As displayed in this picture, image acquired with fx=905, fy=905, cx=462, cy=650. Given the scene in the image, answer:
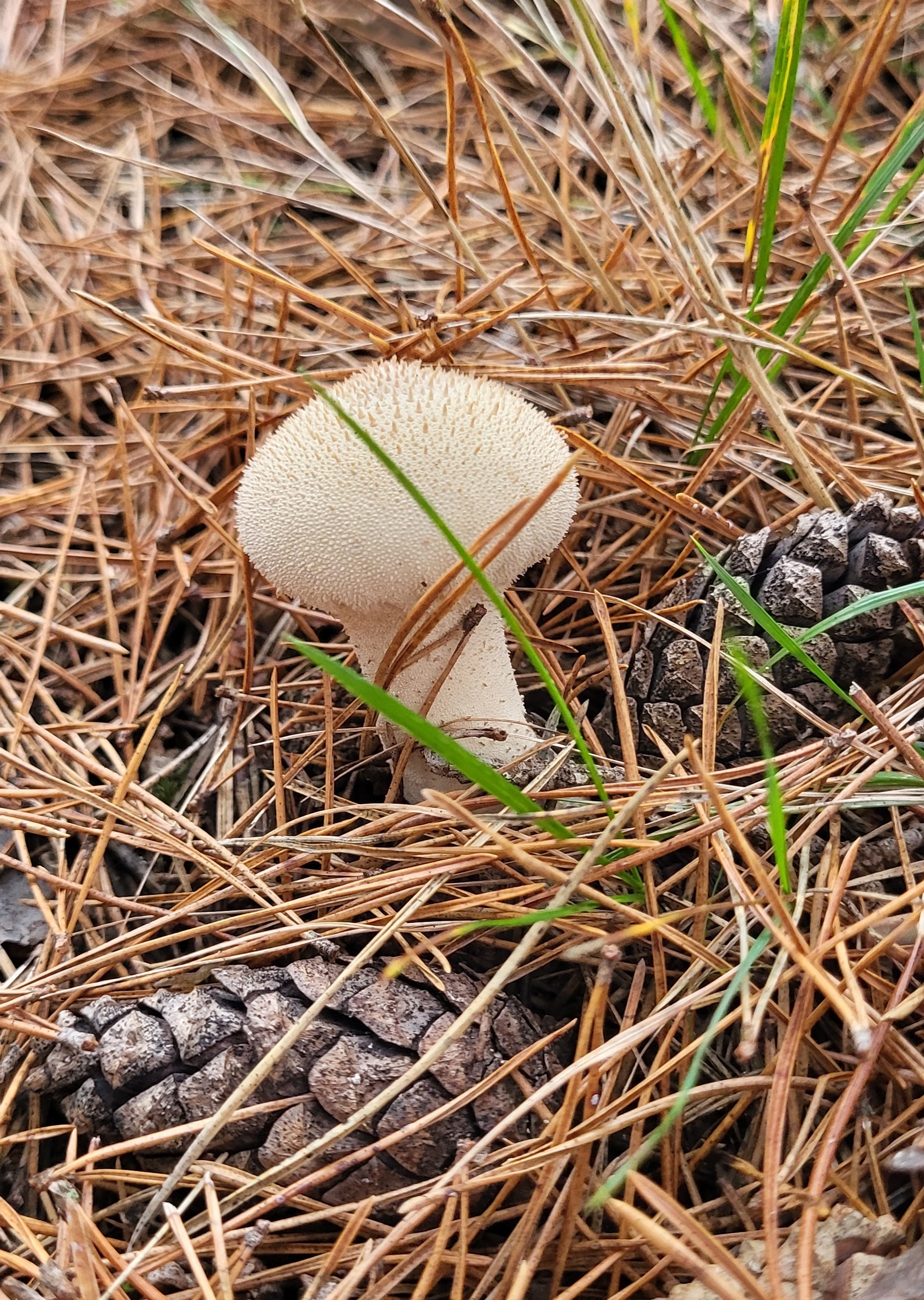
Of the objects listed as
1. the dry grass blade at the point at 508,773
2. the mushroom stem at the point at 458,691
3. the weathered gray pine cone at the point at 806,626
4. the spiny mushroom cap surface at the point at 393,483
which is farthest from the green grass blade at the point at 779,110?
the mushroom stem at the point at 458,691

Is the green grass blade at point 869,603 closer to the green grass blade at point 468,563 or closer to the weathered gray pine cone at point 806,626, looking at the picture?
the weathered gray pine cone at point 806,626

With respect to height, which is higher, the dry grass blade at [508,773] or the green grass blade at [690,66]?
the green grass blade at [690,66]

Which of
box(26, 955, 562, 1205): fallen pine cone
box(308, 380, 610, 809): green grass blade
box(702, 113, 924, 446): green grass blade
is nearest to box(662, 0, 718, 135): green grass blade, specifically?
box(702, 113, 924, 446): green grass blade

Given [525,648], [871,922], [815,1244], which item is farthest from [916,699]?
[815,1244]

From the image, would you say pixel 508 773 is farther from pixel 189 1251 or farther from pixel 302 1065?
pixel 189 1251

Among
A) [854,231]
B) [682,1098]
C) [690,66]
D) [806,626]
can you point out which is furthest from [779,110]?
[682,1098]

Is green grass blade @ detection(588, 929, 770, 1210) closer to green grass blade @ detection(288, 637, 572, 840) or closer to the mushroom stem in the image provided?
green grass blade @ detection(288, 637, 572, 840)

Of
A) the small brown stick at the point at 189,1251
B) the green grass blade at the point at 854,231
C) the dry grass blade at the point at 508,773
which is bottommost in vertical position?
the small brown stick at the point at 189,1251
